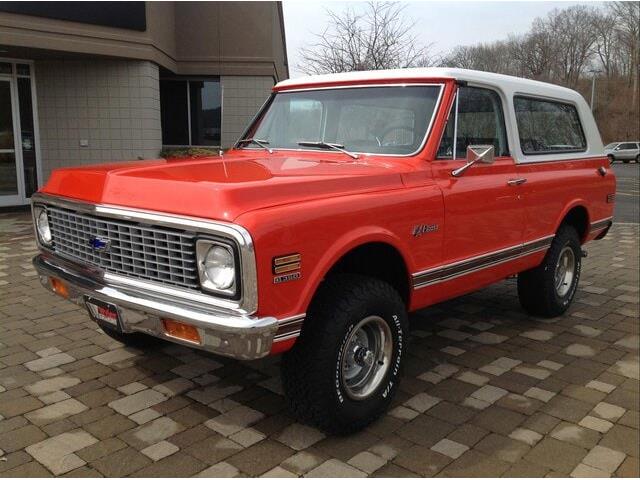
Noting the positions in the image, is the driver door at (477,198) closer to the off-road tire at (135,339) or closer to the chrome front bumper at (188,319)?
the chrome front bumper at (188,319)

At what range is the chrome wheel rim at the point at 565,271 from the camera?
535 cm

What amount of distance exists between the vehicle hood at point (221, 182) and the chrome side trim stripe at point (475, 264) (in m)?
0.60

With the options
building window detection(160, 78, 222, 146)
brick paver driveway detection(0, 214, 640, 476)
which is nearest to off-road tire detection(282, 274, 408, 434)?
brick paver driveway detection(0, 214, 640, 476)

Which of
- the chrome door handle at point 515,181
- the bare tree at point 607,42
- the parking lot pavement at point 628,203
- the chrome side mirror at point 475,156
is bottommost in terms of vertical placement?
the parking lot pavement at point 628,203

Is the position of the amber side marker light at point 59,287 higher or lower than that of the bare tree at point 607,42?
lower

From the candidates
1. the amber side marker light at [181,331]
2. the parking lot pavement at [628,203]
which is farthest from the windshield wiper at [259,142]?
the parking lot pavement at [628,203]

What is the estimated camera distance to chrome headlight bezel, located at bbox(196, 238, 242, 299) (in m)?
2.49

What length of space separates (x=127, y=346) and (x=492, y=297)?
354 cm

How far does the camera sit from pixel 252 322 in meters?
2.49

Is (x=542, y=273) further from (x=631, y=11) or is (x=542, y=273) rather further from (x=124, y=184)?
(x=631, y=11)

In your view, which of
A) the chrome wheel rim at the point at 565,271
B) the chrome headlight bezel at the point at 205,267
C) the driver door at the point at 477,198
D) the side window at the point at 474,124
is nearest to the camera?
the chrome headlight bezel at the point at 205,267

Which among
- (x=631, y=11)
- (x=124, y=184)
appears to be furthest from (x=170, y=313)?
(x=631, y=11)

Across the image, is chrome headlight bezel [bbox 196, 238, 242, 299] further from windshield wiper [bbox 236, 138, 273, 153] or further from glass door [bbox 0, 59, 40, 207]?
glass door [bbox 0, 59, 40, 207]

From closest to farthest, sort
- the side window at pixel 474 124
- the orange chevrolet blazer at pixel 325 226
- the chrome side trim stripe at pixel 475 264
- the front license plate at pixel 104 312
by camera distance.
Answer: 1. the orange chevrolet blazer at pixel 325 226
2. the front license plate at pixel 104 312
3. the chrome side trim stripe at pixel 475 264
4. the side window at pixel 474 124
